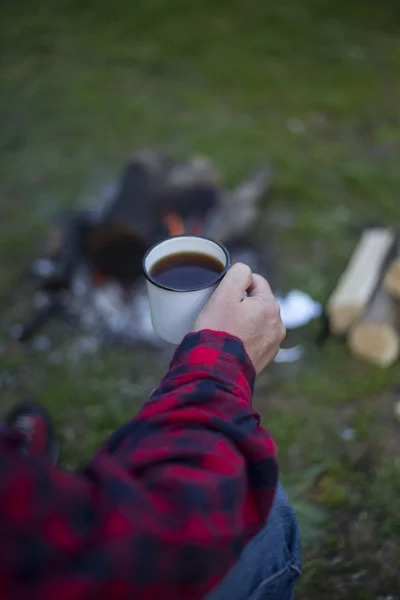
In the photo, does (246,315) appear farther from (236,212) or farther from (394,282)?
(236,212)

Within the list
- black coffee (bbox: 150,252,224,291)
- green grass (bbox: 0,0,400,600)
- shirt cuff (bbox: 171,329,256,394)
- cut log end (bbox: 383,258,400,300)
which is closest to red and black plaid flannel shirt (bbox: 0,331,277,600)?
shirt cuff (bbox: 171,329,256,394)

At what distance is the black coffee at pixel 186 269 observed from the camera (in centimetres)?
142

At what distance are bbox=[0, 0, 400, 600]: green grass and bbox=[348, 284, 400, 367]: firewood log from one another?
59 millimetres

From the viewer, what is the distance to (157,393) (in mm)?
1086

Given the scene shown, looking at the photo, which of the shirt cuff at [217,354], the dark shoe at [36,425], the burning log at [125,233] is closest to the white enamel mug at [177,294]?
the shirt cuff at [217,354]

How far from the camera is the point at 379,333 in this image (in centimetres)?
235

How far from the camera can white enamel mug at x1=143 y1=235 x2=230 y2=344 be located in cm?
→ 130

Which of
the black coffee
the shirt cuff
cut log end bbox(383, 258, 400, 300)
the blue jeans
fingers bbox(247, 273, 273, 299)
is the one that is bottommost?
cut log end bbox(383, 258, 400, 300)

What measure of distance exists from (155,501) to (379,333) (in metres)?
1.69

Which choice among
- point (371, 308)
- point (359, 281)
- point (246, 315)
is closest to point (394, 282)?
point (371, 308)

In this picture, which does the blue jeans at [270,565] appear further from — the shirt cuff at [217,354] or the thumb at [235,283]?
the thumb at [235,283]

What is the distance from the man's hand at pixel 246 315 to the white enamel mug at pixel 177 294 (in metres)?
0.05

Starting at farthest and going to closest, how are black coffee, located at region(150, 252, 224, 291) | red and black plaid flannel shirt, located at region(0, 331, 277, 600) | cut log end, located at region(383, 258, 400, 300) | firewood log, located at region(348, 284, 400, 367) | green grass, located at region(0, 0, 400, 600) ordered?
firewood log, located at region(348, 284, 400, 367) → cut log end, located at region(383, 258, 400, 300) → green grass, located at region(0, 0, 400, 600) → black coffee, located at region(150, 252, 224, 291) → red and black plaid flannel shirt, located at region(0, 331, 277, 600)

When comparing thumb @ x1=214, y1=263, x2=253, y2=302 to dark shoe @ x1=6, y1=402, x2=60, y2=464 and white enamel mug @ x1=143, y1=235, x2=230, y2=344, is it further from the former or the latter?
dark shoe @ x1=6, y1=402, x2=60, y2=464
